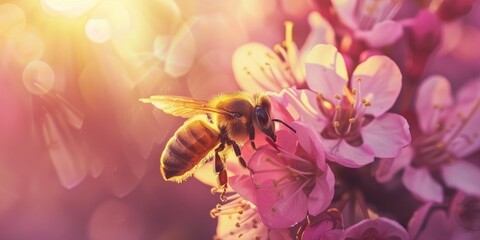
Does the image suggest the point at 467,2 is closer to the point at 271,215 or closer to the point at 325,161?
the point at 325,161

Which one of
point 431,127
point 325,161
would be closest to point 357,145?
point 325,161

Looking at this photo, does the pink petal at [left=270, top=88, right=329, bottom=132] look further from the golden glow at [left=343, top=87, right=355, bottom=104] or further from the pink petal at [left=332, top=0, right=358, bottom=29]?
the pink petal at [left=332, top=0, right=358, bottom=29]

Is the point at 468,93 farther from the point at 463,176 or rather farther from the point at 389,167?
the point at 389,167

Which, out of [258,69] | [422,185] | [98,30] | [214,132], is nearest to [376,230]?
[422,185]

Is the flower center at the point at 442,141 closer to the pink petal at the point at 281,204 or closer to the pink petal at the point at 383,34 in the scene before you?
the pink petal at the point at 383,34

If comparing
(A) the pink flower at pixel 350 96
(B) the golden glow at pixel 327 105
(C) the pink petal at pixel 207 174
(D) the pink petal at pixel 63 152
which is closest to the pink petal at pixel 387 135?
(A) the pink flower at pixel 350 96

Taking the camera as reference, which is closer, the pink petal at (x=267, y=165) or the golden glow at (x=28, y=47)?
the pink petal at (x=267, y=165)

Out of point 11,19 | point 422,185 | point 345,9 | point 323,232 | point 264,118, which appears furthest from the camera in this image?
point 11,19
